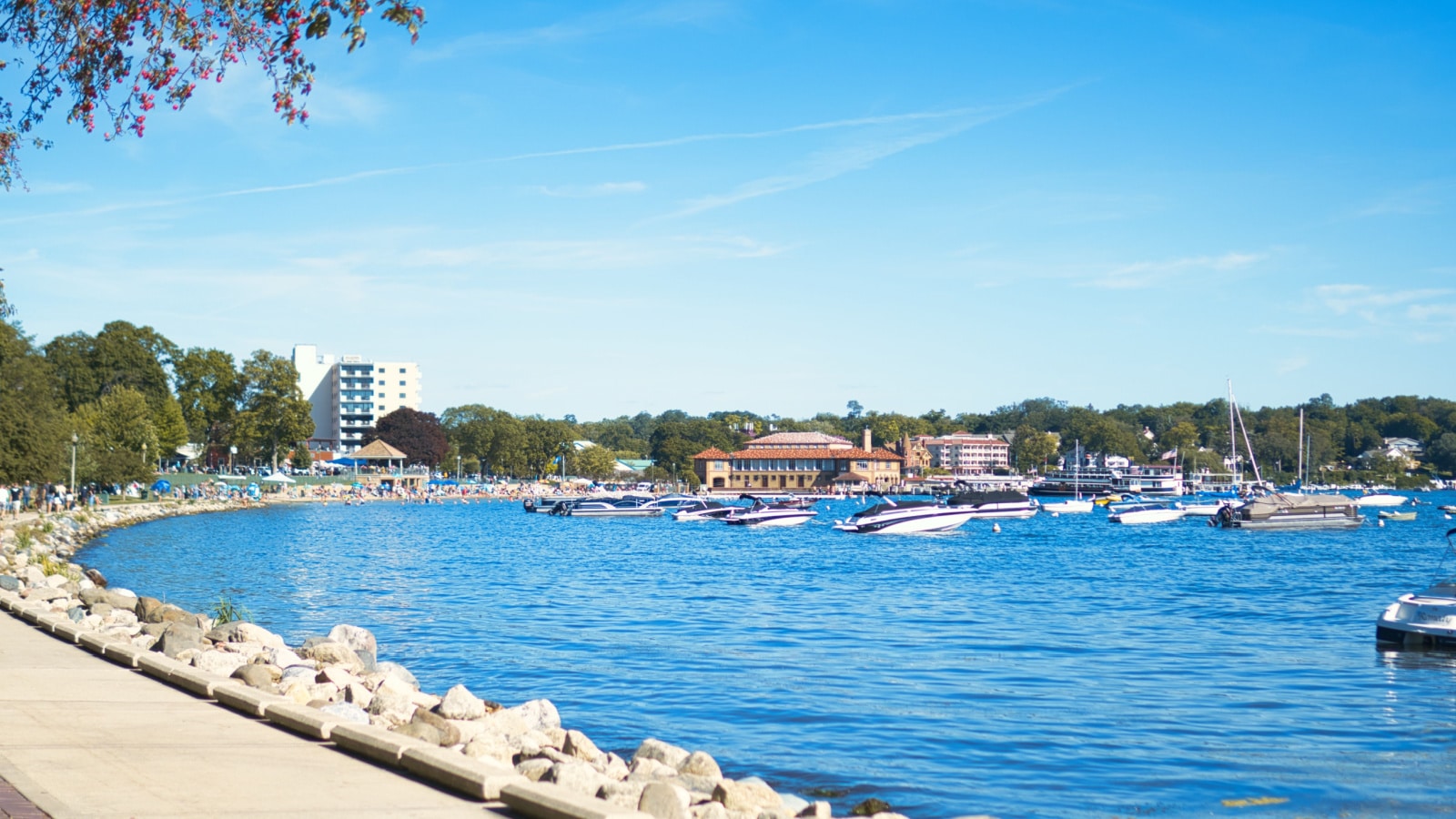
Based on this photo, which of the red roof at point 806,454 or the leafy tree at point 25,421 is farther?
the red roof at point 806,454

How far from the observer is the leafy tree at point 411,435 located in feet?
597

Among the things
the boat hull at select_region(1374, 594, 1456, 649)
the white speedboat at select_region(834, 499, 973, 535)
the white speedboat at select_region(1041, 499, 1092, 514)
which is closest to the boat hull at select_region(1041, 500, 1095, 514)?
the white speedboat at select_region(1041, 499, 1092, 514)

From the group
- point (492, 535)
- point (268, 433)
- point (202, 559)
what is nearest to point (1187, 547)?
point (492, 535)

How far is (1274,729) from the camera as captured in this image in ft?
55.1

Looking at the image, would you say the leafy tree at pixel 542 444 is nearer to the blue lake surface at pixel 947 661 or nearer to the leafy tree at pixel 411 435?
the leafy tree at pixel 411 435

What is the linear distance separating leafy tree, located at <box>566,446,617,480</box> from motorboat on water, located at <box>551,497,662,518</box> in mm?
79351

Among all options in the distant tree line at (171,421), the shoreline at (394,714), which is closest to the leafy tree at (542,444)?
the distant tree line at (171,421)

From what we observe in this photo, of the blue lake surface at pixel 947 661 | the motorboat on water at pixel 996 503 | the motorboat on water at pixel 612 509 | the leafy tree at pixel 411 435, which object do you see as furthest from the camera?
the leafy tree at pixel 411 435

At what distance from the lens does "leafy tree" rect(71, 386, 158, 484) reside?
81250 mm

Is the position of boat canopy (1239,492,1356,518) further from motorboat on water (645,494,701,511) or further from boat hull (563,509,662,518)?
boat hull (563,509,662,518)

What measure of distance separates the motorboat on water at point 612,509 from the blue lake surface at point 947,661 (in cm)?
5316

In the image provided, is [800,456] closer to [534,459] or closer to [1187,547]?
[534,459]

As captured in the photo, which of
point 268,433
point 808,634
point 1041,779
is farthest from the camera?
point 268,433

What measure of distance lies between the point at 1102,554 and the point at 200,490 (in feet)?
292
